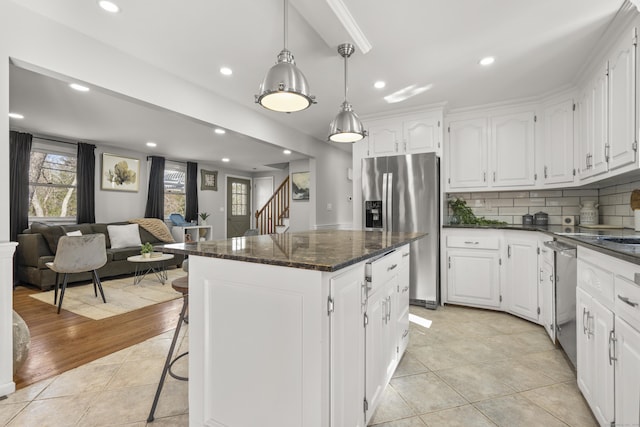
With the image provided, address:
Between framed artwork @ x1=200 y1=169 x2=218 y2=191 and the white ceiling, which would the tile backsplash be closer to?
the white ceiling

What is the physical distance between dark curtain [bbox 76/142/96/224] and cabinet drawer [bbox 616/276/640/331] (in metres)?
6.81

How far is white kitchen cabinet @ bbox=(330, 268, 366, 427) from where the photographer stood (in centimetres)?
116

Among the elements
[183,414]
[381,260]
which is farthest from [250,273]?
[183,414]

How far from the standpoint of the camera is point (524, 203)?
3.65m

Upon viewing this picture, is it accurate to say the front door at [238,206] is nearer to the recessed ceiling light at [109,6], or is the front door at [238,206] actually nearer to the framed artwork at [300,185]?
the framed artwork at [300,185]

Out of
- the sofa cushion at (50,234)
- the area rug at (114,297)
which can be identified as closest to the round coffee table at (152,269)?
the area rug at (114,297)

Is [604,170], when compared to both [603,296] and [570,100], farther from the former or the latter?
[603,296]

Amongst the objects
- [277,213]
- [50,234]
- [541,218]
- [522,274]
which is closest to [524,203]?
[541,218]

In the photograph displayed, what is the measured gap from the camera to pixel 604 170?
2254mm

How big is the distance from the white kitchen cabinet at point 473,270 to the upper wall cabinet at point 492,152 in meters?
0.72

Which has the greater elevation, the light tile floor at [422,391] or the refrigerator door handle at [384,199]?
the refrigerator door handle at [384,199]

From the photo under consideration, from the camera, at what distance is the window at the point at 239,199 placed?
8516 mm

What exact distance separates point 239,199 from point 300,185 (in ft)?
10.3

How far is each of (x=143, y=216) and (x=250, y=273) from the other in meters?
6.18
